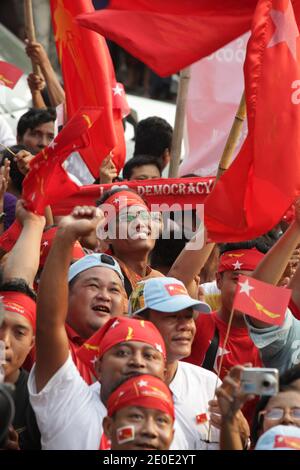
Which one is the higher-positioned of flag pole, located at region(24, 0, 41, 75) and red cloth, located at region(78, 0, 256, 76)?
flag pole, located at region(24, 0, 41, 75)

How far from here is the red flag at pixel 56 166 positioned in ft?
21.2

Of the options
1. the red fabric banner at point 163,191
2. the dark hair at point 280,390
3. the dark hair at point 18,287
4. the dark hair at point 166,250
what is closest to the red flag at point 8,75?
the red fabric banner at point 163,191

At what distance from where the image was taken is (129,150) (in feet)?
37.2

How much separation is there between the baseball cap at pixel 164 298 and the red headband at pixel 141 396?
0.82m

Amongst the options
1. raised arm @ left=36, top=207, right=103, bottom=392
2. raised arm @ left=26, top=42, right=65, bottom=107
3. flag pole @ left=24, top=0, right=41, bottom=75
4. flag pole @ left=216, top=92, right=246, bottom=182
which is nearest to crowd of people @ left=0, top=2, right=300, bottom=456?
raised arm @ left=36, top=207, right=103, bottom=392

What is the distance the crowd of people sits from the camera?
543cm

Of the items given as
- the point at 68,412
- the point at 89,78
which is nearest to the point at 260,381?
the point at 68,412

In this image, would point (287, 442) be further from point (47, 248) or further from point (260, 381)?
point (47, 248)

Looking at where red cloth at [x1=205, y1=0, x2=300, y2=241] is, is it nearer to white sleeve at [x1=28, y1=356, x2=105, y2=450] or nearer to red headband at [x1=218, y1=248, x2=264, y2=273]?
red headband at [x1=218, y1=248, x2=264, y2=273]

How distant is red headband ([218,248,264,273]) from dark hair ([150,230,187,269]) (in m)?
0.87

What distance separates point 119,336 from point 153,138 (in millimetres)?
4156

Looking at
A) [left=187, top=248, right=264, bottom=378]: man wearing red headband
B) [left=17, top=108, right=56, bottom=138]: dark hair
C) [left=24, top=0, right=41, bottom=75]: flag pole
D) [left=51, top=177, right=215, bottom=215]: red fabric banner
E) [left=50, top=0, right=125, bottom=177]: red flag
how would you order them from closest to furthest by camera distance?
[left=187, top=248, right=264, bottom=378]: man wearing red headband
[left=51, top=177, right=215, bottom=215]: red fabric banner
[left=50, top=0, right=125, bottom=177]: red flag
[left=24, top=0, right=41, bottom=75]: flag pole
[left=17, top=108, right=56, bottom=138]: dark hair

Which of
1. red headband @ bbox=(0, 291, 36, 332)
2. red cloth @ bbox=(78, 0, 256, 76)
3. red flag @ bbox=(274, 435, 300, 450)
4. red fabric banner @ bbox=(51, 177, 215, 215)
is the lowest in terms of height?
red flag @ bbox=(274, 435, 300, 450)

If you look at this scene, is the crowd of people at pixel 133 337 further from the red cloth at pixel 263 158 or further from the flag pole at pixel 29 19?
the flag pole at pixel 29 19
